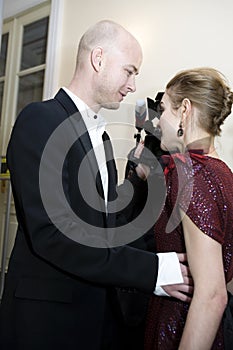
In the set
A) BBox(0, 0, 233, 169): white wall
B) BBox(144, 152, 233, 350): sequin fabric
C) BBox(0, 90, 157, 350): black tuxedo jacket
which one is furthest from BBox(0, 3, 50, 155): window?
BBox(144, 152, 233, 350): sequin fabric

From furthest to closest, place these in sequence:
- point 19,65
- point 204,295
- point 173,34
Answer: point 19,65
point 173,34
point 204,295

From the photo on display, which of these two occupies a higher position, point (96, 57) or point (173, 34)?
point (173, 34)

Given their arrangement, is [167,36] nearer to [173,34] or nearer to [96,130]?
[173,34]

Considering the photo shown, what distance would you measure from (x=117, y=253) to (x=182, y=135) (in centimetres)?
38

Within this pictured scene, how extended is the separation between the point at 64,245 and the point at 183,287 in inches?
11.4

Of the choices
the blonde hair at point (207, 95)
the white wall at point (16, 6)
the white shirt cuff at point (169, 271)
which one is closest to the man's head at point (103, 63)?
the blonde hair at point (207, 95)

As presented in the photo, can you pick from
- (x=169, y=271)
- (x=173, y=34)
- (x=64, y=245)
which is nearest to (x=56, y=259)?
(x=64, y=245)

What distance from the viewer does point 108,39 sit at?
119 cm

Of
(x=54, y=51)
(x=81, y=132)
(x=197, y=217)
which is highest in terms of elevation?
(x=54, y=51)

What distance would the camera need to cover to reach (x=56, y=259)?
0.89 m

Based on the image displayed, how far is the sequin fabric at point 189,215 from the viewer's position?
0.86m

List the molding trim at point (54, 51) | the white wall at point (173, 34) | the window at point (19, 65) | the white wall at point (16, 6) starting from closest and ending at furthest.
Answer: the white wall at point (173, 34), the molding trim at point (54, 51), the white wall at point (16, 6), the window at point (19, 65)

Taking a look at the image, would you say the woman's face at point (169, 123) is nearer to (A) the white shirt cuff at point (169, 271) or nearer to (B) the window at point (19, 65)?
(A) the white shirt cuff at point (169, 271)

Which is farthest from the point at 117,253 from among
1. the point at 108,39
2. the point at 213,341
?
the point at 108,39
